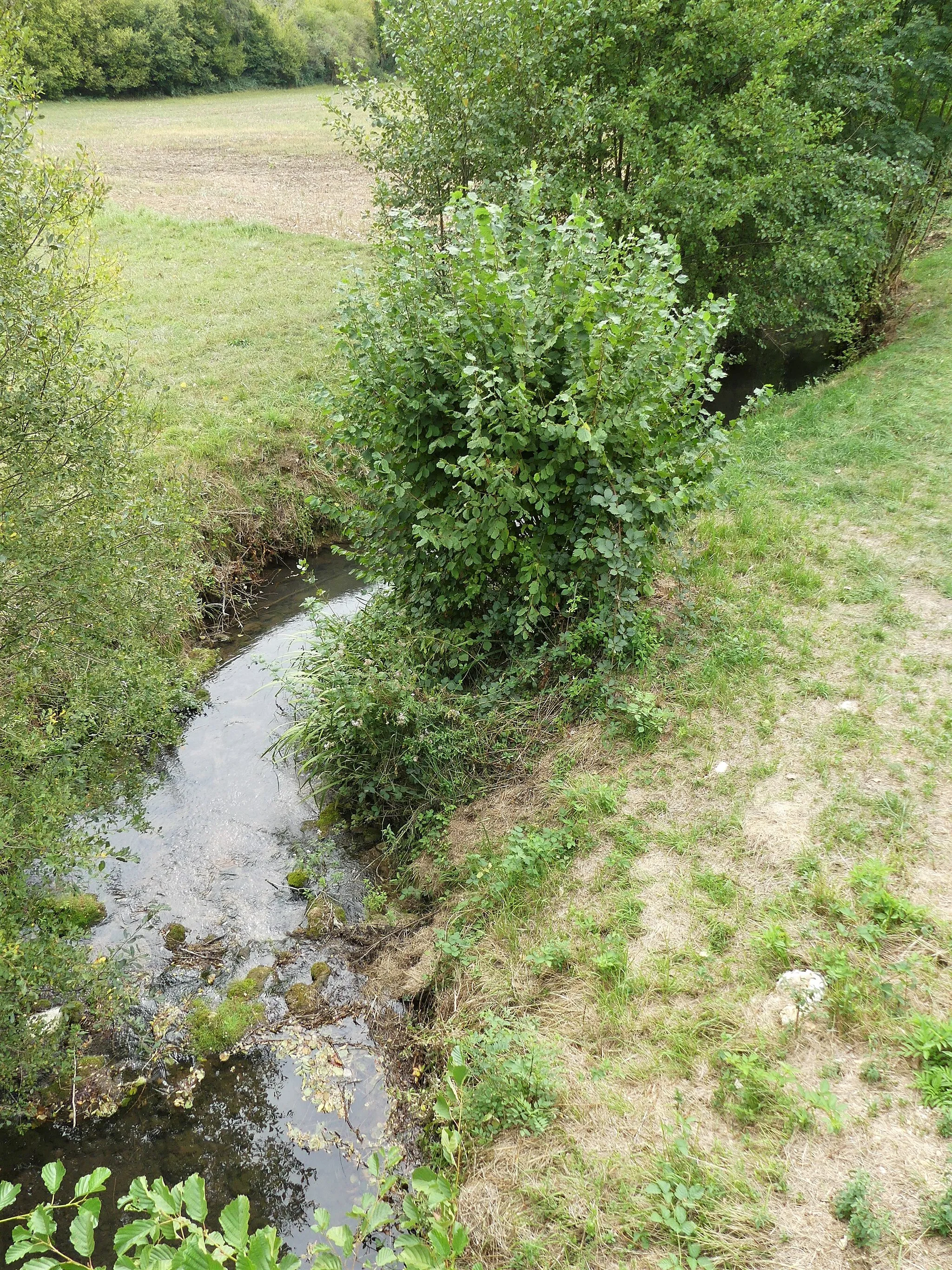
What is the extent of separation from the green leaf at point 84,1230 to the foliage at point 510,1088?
7.12ft

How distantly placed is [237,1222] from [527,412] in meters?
4.44

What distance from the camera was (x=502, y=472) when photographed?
16.9 ft

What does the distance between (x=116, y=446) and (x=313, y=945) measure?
139 inches

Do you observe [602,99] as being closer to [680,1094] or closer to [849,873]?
[849,873]

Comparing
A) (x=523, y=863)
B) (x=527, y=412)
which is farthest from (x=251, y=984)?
(x=527, y=412)

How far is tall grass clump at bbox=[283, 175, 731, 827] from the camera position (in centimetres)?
514

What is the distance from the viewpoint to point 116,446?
478cm

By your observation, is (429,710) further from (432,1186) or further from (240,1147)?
(432,1186)

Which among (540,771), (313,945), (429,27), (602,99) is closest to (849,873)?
(540,771)

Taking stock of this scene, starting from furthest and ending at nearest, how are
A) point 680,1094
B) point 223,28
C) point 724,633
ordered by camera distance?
1. point 223,28
2. point 724,633
3. point 680,1094

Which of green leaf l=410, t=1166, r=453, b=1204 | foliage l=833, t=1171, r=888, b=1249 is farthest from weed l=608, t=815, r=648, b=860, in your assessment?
green leaf l=410, t=1166, r=453, b=1204

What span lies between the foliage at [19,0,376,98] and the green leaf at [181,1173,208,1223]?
138 ft

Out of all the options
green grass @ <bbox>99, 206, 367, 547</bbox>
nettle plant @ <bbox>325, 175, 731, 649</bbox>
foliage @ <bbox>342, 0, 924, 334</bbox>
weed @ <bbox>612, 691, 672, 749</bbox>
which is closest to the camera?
nettle plant @ <bbox>325, 175, 731, 649</bbox>

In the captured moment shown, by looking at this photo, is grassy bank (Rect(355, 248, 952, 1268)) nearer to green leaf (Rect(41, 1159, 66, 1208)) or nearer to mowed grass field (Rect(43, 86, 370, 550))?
green leaf (Rect(41, 1159, 66, 1208))
